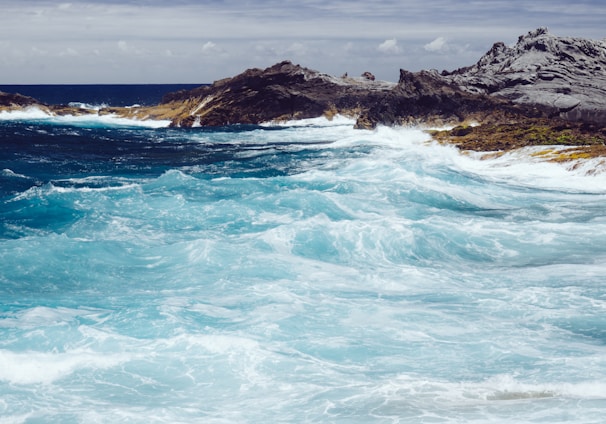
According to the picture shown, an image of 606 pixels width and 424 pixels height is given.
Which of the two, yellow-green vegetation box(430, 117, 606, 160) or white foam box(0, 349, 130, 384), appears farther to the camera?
yellow-green vegetation box(430, 117, 606, 160)

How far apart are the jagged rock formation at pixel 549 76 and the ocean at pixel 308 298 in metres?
28.8

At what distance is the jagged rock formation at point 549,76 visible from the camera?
67.1 m

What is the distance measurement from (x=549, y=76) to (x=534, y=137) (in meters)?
26.9

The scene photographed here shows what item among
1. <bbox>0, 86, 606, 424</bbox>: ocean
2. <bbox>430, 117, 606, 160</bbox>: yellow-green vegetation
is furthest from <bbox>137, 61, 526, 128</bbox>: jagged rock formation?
<bbox>0, 86, 606, 424</bbox>: ocean

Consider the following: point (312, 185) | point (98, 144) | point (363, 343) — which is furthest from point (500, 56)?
point (363, 343)

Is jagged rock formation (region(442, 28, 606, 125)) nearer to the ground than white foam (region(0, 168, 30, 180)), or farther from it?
farther from it

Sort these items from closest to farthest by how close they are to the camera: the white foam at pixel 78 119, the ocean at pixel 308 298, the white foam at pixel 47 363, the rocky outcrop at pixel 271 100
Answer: the ocean at pixel 308 298 → the white foam at pixel 47 363 → the rocky outcrop at pixel 271 100 → the white foam at pixel 78 119

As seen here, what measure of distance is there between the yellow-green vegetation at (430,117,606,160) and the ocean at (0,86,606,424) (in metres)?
5.01

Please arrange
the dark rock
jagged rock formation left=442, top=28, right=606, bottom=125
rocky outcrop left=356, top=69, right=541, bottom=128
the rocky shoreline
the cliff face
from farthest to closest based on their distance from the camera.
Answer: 1. the dark rock
2. the cliff face
3. jagged rock formation left=442, top=28, right=606, bottom=125
4. rocky outcrop left=356, top=69, right=541, bottom=128
5. the rocky shoreline

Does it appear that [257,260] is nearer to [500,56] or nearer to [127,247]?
[127,247]

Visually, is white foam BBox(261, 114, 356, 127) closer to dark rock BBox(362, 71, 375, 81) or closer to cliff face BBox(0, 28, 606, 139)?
cliff face BBox(0, 28, 606, 139)

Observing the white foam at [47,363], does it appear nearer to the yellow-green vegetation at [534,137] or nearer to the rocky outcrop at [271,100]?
the yellow-green vegetation at [534,137]

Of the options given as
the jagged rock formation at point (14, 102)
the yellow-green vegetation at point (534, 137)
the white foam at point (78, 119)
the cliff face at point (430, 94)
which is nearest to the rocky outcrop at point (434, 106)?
the cliff face at point (430, 94)

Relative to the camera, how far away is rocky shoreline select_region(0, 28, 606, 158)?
53491 millimetres
